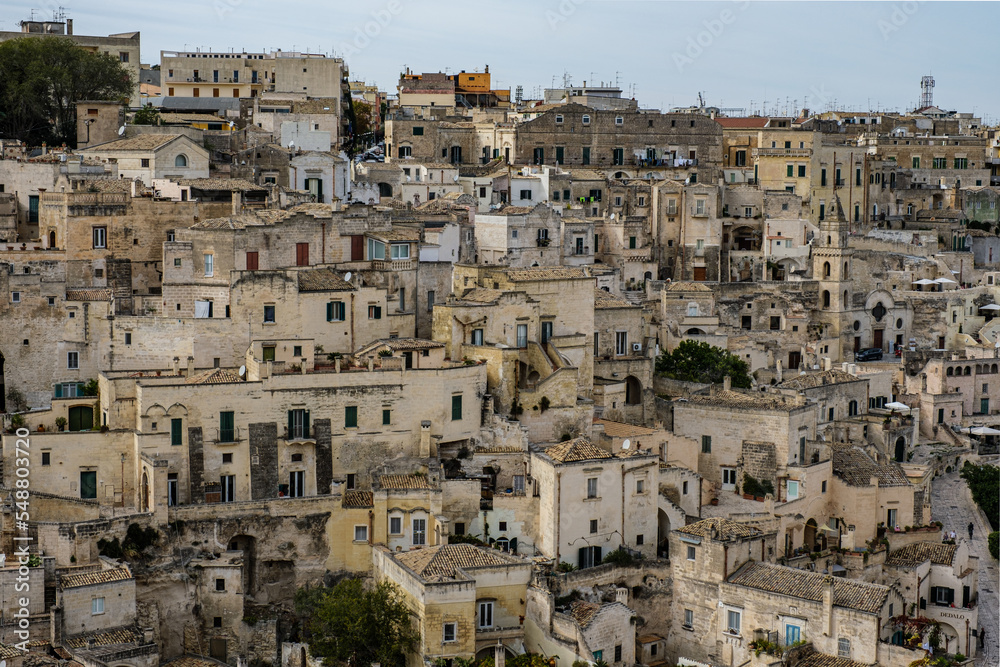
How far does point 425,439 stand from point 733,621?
32.6 feet

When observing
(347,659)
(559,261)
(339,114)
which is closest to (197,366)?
(347,659)

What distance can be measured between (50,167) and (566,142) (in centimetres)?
2459


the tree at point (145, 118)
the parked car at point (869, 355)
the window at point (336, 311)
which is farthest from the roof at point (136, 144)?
the parked car at point (869, 355)

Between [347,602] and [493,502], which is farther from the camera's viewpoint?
[493,502]

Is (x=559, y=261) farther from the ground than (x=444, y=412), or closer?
farther from the ground

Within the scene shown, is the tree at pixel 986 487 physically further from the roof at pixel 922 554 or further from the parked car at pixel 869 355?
the parked car at pixel 869 355

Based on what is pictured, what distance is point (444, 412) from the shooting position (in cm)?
4506

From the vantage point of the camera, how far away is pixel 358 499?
4291cm

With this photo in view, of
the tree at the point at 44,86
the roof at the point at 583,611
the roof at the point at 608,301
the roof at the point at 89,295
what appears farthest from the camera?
the tree at the point at 44,86

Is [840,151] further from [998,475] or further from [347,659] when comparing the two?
[347,659]

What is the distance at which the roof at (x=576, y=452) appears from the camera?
4278 centimetres

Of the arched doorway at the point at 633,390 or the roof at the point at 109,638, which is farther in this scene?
the arched doorway at the point at 633,390

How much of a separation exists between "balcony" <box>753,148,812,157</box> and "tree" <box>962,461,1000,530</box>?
2163 centimetres

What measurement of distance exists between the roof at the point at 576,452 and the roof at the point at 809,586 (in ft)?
16.0
